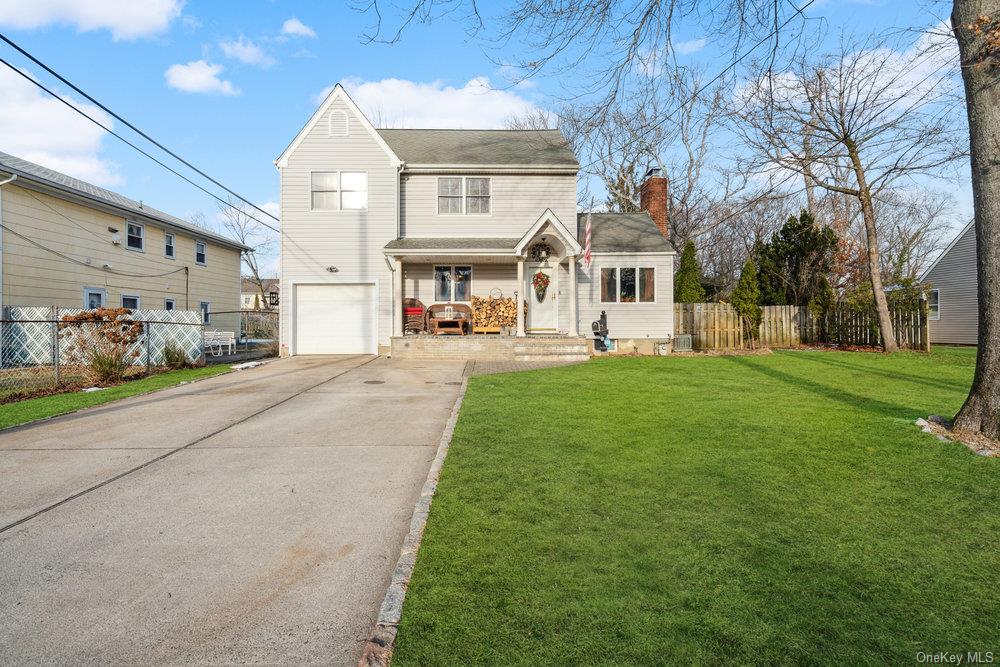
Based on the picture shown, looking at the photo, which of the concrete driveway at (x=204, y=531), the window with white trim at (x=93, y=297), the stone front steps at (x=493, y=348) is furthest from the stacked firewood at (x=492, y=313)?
the window with white trim at (x=93, y=297)

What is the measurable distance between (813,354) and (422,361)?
12.2 m

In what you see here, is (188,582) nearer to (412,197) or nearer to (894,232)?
(412,197)

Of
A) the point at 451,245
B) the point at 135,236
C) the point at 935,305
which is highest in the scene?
the point at 135,236

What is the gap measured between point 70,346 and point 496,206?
1216 centimetres

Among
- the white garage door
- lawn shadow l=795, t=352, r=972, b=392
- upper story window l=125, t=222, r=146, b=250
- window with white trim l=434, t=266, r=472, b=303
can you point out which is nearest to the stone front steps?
the white garage door

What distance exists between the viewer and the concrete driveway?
2383 millimetres

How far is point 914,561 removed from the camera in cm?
276

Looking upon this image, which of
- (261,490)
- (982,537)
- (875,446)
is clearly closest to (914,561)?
(982,537)

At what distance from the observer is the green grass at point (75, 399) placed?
7516mm

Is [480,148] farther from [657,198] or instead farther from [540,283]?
[657,198]

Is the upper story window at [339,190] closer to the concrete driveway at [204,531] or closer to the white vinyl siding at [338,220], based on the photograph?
the white vinyl siding at [338,220]

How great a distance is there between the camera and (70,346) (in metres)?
11.5

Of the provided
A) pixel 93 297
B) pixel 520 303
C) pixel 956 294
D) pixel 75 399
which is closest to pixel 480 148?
pixel 520 303

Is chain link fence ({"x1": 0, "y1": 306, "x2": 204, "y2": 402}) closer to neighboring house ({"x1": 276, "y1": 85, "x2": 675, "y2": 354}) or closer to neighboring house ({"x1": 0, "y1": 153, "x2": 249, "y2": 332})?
neighboring house ({"x1": 0, "y1": 153, "x2": 249, "y2": 332})
